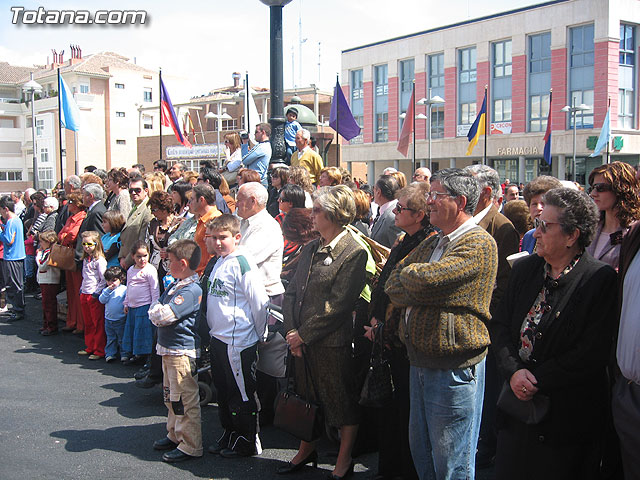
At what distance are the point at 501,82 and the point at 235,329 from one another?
138 ft

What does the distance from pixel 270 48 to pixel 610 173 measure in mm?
4453

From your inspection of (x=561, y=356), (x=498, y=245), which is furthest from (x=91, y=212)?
(x=561, y=356)

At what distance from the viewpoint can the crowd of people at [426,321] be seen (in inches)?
121

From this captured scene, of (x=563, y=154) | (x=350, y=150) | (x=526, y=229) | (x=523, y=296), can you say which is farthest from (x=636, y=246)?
(x=350, y=150)

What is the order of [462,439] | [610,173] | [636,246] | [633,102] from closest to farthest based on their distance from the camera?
1. [636,246]
2. [462,439]
3. [610,173]
4. [633,102]

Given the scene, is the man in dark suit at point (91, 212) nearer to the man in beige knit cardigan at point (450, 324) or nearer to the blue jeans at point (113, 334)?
the blue jeans at point (113, 334)

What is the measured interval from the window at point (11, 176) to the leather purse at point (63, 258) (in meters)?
63.9

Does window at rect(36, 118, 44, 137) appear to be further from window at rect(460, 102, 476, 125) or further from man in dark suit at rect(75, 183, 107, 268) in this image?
man in dark suit at rect(75, 183, 107, 268)

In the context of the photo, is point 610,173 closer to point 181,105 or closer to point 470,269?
point 470,269

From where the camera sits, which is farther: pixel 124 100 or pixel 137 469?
pixel 124 100

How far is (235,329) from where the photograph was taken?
4.69 m

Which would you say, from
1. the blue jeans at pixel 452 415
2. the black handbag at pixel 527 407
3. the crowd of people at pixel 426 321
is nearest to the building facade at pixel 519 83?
the crowd of people at pixel 426 321

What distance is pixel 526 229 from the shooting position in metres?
5.33

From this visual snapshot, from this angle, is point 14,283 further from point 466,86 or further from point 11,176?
point 11,176
